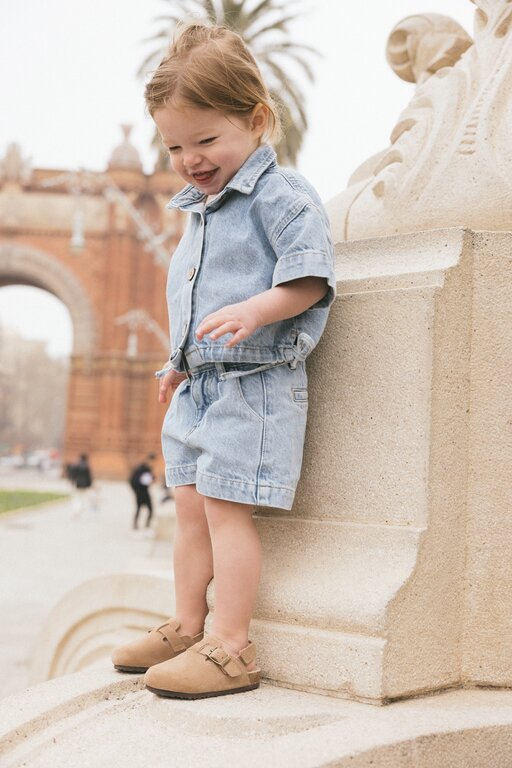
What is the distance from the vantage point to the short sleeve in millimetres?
2141

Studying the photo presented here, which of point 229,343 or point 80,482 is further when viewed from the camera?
point 80,482

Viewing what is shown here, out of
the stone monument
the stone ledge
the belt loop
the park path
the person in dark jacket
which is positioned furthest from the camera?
the person in dark jacket

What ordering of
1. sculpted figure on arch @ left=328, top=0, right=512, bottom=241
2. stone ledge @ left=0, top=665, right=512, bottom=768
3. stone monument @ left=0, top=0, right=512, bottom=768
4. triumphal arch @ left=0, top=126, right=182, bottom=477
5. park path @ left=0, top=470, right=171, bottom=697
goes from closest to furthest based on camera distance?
stone ledge @ left=0, top=665, right=512, bottom=768 → stone monument @ left=0, top=0, right=512, bottom=768 → sculpted figure on arch @ left=328, top=0, right=512, bottom=241 → park path @ left=0, top=470, right=171, bottom=697 → triumphal arch @ left=0, top=126, right=182, bottom=477

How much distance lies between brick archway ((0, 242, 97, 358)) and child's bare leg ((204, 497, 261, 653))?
38.3 m

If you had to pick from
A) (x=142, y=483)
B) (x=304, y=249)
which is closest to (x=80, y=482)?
(x=142, y=483)

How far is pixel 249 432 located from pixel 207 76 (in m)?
0.87

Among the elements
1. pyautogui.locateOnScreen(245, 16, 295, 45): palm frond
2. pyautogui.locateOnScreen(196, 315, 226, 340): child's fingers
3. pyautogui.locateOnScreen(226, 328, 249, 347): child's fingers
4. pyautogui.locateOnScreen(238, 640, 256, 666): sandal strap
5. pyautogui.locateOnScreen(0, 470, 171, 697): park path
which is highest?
pyautogui.locateOnScreen(245, 16, 295, 45): palm frond

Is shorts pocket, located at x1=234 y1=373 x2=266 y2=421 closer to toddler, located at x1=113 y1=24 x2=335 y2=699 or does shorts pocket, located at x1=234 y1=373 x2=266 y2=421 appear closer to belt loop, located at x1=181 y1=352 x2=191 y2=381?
toddler, located at x1=113 y1=24 x2=335 y2=699

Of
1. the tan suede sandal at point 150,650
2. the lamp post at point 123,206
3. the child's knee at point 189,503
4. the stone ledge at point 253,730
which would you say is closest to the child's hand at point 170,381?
the child's knee at point 189,503

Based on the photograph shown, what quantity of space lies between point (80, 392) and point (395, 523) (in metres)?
38.9

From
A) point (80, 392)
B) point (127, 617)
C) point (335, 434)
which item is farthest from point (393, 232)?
point (80, 392)

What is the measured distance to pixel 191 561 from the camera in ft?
7.73

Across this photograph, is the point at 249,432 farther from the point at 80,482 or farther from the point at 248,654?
the point at 80,482

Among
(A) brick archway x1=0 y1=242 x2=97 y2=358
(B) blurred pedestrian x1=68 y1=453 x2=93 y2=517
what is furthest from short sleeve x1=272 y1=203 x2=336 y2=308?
(A) brick archway x1=0 y1=242 x2=97 y2=358
